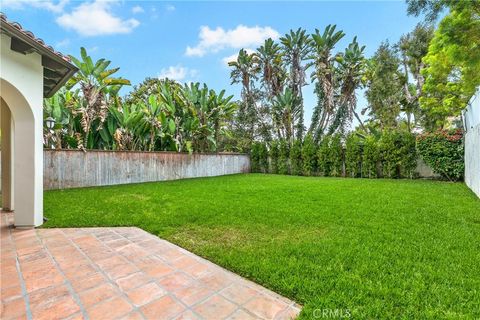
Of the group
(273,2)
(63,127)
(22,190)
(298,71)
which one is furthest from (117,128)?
(298,71)

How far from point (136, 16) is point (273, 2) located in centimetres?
519

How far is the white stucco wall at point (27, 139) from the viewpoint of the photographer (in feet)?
12.9

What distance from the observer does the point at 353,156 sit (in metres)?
13.1

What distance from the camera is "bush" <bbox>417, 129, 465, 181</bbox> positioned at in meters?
9.57

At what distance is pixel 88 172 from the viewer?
9.18 meters

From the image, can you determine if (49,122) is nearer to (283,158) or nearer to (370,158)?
(283,158)

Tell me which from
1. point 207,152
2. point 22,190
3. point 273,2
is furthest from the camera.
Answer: point 207,152

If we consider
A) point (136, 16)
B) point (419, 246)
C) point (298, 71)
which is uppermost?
point (298, 71)

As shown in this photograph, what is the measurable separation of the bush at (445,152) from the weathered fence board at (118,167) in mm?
10145

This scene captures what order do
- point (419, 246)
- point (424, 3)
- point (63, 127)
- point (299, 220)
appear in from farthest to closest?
point (63, 127) → point (424, 3) → point (299, 220) → point (419, 246)

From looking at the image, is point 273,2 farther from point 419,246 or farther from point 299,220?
point 419,246

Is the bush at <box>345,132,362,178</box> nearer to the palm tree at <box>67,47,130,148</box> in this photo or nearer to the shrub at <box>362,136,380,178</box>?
the shrub at <box>362,136,380,178</box>

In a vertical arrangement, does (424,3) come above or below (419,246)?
above

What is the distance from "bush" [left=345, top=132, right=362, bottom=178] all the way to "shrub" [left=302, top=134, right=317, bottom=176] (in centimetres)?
191
